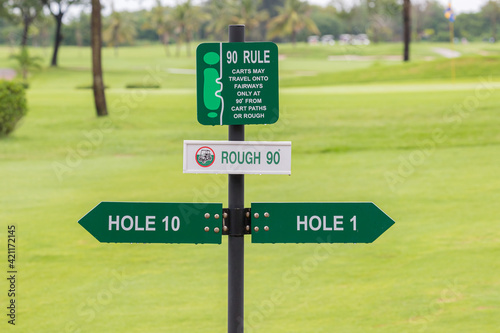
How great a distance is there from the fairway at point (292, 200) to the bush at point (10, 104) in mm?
406

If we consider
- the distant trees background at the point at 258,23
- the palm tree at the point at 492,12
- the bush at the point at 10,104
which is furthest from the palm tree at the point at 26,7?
the palm tree at the point at 492,12

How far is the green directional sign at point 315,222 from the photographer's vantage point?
3.46 meters

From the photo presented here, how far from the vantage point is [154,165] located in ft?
53.2

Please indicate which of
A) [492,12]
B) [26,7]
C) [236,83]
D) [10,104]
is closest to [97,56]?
[10,104]

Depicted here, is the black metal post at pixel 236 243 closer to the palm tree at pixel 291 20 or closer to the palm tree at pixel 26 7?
the palm tree at pixel 26 7

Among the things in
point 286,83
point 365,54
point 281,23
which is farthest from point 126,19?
point 286,83

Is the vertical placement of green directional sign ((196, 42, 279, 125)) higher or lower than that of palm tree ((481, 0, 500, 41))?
lower

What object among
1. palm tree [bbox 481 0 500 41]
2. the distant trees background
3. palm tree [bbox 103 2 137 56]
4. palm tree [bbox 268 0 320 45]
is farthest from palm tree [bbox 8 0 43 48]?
palm tree [bbox 481 0 500 41]

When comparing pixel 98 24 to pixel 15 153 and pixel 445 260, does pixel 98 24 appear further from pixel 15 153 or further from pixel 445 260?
pixel 445 260

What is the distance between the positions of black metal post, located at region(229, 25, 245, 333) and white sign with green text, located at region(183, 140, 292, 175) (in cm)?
5

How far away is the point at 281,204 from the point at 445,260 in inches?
198

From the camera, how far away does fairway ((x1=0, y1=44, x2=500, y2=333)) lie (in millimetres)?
6551

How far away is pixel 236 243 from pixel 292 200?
8312 mm

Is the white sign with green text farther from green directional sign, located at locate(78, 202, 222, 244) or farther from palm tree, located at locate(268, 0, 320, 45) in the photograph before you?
palm tree, located at locate(268, 0, 320, 45)
